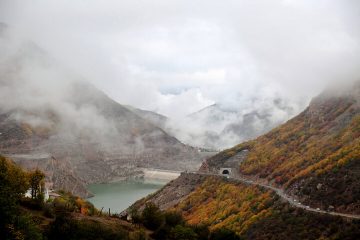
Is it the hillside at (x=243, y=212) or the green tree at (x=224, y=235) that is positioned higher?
the hillside at (x=243, y=212)

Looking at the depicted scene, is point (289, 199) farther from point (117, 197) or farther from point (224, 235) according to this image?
point (117, 197)

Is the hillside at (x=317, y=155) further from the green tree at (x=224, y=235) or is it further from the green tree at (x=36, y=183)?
the green tree at (x=36, y=183)

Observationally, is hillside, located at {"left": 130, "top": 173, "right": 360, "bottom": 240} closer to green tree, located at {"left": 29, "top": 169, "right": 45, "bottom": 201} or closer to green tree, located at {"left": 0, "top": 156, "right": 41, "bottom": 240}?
green tree, located at {"left": 29, "top": 169, "right": 45, "bottom": 201}

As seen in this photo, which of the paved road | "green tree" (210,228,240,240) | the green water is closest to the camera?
the paved road


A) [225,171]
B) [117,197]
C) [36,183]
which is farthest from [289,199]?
[117,197]

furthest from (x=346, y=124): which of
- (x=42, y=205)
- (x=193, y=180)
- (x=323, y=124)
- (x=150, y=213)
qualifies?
(x=42, y=205)

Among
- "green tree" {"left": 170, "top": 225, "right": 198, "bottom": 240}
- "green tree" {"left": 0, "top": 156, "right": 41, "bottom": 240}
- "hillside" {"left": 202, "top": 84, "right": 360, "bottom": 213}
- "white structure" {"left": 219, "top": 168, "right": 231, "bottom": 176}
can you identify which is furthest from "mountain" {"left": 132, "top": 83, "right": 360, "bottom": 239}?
"green tree" {"left": 0, "top": 156, "right": 41, "bottom": 240}

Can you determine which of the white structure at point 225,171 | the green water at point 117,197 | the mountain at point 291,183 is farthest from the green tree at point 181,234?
the green water at point 117,197

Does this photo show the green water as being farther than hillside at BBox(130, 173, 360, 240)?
Yes

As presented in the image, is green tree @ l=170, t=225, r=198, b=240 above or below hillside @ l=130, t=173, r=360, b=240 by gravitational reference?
below
